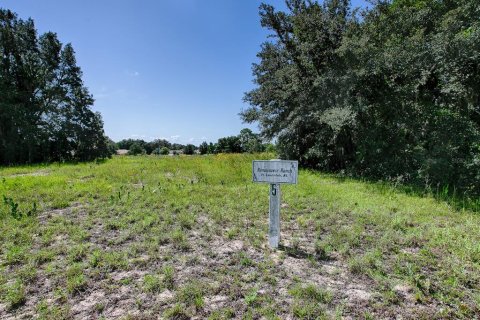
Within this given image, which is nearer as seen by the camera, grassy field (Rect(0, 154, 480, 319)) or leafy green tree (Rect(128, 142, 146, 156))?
grassy field (Rect(0, 154, 480, 319))

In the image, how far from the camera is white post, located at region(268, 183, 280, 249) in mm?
3588

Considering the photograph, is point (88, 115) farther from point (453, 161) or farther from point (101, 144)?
point (453, 161)

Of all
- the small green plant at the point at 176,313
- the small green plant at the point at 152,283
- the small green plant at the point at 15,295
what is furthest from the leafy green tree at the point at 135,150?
the small green plant at the point at 176,313

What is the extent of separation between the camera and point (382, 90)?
845 centimetres

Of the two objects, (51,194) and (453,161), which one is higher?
(453,161)

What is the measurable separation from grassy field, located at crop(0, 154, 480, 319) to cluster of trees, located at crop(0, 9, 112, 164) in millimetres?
13184

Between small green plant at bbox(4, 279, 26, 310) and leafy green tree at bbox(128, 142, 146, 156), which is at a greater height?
leafy green tree at bbox(128, 142, 146, 156)

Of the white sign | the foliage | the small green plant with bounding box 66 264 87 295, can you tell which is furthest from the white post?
the foliage

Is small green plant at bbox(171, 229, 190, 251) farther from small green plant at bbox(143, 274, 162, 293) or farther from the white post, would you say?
the white post

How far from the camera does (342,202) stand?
5582 mm

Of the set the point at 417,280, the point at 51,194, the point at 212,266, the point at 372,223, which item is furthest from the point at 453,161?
the point at 51,194

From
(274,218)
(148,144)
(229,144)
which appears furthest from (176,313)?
(148,144)

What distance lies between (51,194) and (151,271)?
4.48m

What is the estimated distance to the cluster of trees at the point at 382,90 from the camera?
22.4ft
